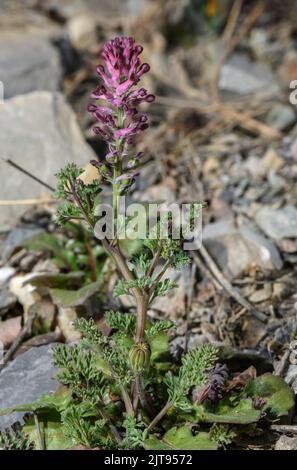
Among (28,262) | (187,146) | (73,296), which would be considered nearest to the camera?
(73,296)

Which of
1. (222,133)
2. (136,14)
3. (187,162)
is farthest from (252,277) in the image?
(136,14)

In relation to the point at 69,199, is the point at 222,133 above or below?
above

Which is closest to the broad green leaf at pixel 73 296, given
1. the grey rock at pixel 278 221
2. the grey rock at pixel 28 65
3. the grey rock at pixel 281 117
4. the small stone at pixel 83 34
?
the grey rock at pixel 278 221

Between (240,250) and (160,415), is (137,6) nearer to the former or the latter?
(240,250)

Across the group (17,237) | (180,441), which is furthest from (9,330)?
(180,441)
